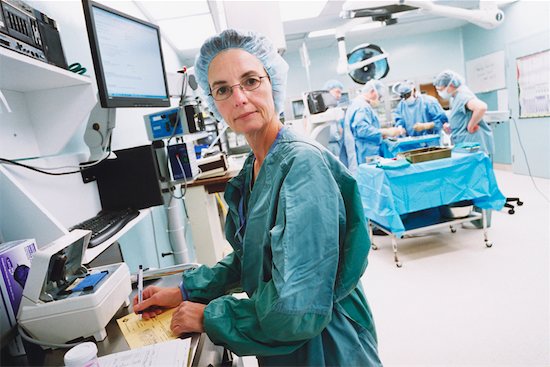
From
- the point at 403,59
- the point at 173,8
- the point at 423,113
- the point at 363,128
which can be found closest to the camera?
the point at 173,8

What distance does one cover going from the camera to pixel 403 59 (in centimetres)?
716

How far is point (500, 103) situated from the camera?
6016 millimetres

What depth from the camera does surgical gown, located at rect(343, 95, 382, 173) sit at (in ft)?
13.9

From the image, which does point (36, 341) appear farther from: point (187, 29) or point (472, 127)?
point (187, 29)

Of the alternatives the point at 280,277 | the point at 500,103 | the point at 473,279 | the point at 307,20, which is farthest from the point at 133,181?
the point at 500,103

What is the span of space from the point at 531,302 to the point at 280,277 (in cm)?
227

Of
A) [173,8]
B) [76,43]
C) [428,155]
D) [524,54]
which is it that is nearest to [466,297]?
[428,155]

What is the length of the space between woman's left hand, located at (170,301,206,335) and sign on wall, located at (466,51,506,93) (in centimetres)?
705

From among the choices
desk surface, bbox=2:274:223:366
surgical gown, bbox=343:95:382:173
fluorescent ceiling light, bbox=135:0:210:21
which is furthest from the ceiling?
desk surface, bbox=2:274:223:366

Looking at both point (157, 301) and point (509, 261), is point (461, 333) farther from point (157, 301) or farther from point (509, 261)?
point (157, 301)

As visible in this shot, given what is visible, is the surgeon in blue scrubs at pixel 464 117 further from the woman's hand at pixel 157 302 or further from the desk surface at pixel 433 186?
the woman's hand at pixel 157 302

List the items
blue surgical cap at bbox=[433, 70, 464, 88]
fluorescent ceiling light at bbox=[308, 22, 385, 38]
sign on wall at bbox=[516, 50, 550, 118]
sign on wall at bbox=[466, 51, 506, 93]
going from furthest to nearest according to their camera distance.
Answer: sign on wall at bbox=[466, 51, 506, 93], fluorescent ceiling light at bbox=[308, 22, 385, 38], sign on wall at bbox=[516, 50, 550, 118], blue surgical cap at bbox=[433, 70, 464, 88]

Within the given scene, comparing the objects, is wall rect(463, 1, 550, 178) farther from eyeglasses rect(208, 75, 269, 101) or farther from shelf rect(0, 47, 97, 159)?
shelf rect(0, 47, 97, 159)

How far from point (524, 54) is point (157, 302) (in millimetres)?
6286
